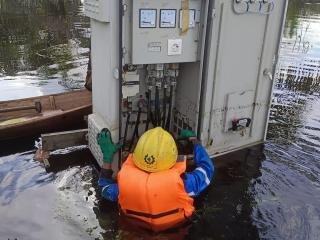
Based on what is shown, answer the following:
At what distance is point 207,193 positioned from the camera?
5281mm

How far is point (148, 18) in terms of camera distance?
175 inches

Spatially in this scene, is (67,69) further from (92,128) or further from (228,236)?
(228,236)

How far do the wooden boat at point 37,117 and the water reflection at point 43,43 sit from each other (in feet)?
6.40

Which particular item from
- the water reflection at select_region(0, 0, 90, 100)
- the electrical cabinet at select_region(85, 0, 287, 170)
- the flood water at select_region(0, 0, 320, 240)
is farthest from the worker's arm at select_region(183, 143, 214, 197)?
the water reflection at select_region(0, 0, 90, 100)

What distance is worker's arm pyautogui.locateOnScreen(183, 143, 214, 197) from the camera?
160 inches

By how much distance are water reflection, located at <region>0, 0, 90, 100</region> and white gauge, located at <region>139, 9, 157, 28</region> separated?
5.47m

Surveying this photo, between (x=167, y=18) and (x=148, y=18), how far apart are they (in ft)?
0.78

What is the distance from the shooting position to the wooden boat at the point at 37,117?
20.9ft

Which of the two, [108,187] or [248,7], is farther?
[248,7]

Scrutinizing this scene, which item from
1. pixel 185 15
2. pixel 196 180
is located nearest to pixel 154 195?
pixel 196 180

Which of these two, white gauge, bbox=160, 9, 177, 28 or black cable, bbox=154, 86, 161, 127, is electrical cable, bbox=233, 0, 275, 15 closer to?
white gauge, bbox=160, 9, 177, 28

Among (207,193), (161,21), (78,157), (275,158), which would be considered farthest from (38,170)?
(275,158)

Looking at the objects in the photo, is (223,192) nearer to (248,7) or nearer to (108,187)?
(108,187)

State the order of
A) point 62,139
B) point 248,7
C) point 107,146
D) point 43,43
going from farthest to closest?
1. point 43,43
2. point 62,139
3. point 248,7
4. point 107,146
